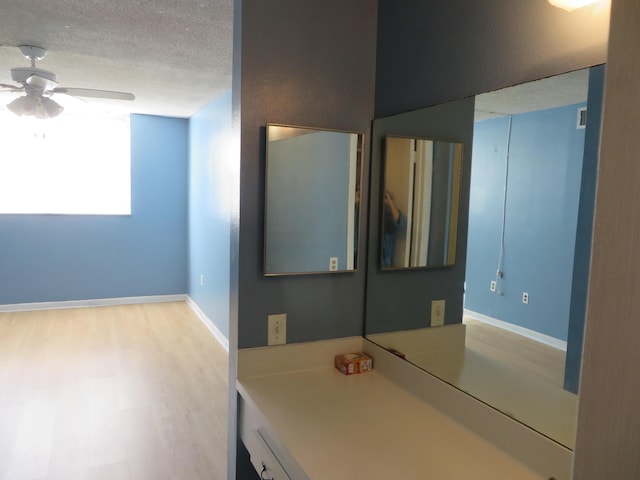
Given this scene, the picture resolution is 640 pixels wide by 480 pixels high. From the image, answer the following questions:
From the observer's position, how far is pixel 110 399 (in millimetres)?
3180

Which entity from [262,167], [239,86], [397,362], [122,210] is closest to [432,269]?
[397,362]

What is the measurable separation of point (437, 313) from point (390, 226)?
38 cm

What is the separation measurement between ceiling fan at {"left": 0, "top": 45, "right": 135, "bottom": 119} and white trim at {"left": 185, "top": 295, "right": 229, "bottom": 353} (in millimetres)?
2274

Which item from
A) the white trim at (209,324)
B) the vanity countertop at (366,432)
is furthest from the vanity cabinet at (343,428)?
the white trim at (209,324)

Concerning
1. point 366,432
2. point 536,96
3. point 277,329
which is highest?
point 536,96

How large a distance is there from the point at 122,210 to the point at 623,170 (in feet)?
19.7

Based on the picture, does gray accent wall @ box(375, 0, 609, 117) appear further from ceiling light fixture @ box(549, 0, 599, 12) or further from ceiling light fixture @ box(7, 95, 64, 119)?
ceiling light fixture @ box(7, 95, 64, 119)

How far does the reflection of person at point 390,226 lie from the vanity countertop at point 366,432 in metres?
0.46

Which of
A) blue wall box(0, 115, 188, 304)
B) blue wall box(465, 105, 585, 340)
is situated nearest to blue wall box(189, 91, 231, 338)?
blue wall box(0, 115, 188, 304)

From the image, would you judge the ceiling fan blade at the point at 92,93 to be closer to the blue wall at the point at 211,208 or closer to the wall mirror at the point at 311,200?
the blue wall at the point at 211,208

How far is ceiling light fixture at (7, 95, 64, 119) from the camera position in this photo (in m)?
3.35

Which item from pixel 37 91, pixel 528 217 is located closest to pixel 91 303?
pixel 37 91

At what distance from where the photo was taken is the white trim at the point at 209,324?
172 inches

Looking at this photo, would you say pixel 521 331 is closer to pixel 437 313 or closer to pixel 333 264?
pixel 437 313
